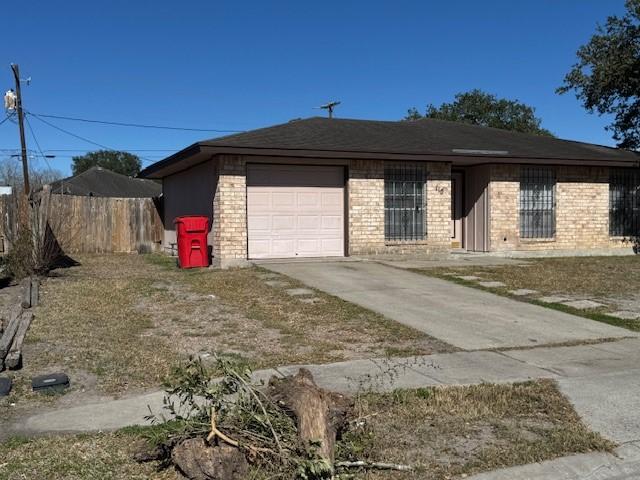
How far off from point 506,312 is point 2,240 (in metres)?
13.5

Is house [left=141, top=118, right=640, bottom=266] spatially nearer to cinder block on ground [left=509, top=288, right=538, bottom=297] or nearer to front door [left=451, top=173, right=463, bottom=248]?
front door [left=451, top=173, right=463, bottom=248]

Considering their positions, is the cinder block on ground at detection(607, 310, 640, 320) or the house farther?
the house

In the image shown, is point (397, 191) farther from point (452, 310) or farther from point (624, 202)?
point (624, 202)

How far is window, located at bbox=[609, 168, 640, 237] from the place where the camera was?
730 inches

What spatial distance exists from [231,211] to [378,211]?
12.5ft

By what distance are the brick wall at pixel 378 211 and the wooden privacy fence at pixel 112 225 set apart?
9.48 metres

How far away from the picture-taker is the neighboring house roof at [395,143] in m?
14.5

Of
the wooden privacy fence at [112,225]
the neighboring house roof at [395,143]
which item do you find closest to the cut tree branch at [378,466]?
the neighboring house roof at [395,143]

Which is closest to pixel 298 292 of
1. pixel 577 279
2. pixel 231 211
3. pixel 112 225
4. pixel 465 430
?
pixel 231 211

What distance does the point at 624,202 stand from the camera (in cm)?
1869

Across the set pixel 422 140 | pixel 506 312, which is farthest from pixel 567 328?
pixel 422 140

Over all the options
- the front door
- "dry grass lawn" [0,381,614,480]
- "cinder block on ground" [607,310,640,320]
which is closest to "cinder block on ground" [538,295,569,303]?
"cinder block on ground" [607,310,640,320]

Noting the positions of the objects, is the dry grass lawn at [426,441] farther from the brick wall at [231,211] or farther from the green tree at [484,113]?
the green tree at [484,113]

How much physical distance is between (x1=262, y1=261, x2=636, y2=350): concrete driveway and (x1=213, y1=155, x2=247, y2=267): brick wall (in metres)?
1.64
